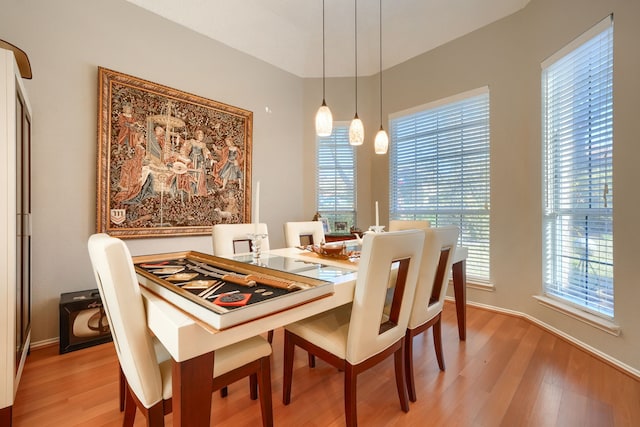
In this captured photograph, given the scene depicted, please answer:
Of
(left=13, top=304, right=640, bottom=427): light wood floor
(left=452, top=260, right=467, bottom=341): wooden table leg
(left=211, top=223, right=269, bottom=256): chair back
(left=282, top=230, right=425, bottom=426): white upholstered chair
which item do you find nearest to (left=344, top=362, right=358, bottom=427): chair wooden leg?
(left=282, top=230, right=425, bottom=426): white upholstered chair

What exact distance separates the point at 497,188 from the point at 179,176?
129 inches

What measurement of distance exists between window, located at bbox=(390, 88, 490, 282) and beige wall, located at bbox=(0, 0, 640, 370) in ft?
0.41

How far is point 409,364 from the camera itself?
5.43 feet

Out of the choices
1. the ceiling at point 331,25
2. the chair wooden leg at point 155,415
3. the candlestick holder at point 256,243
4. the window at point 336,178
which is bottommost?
the chair wooden leg at point 155,415

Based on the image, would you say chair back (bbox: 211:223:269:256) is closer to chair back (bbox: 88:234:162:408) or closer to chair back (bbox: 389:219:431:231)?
chair back (bbox: 88:234:162:408)

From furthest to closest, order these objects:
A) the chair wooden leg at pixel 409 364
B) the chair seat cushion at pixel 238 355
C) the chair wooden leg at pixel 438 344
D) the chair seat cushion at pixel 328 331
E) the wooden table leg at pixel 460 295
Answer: the wooden table leg at pixel 460 295 < the chair wooden leg at pixel 438 344 < the chair wooden leg at pixel 409 364 < the chair seat cushion at pixel 328 331 < the chair seat cushion at pixel 238 355

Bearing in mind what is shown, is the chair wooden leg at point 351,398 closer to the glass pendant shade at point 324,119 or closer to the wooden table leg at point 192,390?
→ the wooden table leg at point 192,390

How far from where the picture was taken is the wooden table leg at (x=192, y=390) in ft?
2.69

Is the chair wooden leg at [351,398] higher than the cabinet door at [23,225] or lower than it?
lower

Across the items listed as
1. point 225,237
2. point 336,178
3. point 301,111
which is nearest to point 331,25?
point 301,111

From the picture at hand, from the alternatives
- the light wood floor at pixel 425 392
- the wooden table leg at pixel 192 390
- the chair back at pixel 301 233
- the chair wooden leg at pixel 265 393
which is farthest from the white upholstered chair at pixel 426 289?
the wooden table leg at pixel 192 390

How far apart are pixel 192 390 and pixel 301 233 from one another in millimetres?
1813

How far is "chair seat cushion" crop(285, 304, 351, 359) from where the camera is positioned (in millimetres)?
1365

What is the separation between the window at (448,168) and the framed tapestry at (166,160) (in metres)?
1.99
